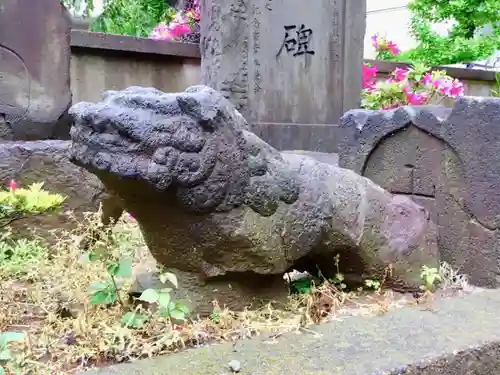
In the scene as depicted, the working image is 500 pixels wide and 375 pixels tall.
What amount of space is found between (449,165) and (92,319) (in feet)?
4.13

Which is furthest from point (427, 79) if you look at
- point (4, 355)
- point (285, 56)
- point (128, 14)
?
point (128, 14)

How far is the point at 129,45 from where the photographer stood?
4352 mm

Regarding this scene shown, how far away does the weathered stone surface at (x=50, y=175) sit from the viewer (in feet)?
8.21

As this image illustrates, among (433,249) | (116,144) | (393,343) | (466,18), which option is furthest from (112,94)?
(466,18)

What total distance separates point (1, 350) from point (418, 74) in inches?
140

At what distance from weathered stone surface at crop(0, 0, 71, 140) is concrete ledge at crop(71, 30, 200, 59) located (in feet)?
4.10

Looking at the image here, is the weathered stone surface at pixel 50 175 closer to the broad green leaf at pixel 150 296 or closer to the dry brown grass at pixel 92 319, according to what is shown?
the dry brown grass at pixel 92 319

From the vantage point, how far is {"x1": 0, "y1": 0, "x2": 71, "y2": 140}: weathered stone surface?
2756 millimetres

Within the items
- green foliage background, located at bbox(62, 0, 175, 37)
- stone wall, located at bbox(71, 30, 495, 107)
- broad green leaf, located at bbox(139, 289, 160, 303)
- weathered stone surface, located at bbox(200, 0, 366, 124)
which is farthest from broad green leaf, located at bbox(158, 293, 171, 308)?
green foliage background, located at bbox(62, 0, 175, 37)

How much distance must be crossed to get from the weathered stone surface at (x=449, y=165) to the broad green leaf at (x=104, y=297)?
1150mm

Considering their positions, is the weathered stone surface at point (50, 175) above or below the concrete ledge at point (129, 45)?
below

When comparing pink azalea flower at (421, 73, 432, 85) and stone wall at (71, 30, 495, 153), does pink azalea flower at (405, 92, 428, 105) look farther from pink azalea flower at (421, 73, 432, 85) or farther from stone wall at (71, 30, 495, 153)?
stone wall at (71, 30, 495, 153)

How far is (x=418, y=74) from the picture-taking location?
4.14m

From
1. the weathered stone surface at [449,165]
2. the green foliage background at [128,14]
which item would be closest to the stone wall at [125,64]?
the weathered stone surface at [449,165]
